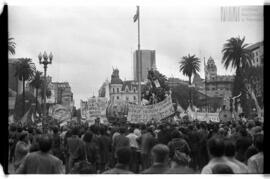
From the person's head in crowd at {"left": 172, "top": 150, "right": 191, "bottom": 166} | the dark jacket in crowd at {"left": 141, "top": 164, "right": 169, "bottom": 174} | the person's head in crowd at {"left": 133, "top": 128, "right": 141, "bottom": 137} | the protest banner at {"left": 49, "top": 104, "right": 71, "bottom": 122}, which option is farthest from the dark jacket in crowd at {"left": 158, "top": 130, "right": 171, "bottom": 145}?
the protest banner at {"left": 49, "top": 104, "right": 71, "bottom": 122}

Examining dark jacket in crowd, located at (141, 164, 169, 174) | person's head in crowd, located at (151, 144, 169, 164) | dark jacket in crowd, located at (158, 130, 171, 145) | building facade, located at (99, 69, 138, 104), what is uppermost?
building facade, located at (99, 69, 138, 104)

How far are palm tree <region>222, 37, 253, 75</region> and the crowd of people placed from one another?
26.6 m

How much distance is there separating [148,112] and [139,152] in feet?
25.7

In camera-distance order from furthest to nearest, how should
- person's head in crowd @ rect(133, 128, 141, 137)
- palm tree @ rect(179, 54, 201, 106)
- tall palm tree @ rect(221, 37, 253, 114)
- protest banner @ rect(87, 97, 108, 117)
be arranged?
palm tree @ rect(179, 54, 201, 106) → tall palm tree @ rect(221, 37, 253, 114) → protest banner @ rect(87, 97, 108, 117) → person's head in crowd @ rect(133, 128, 141, 137)

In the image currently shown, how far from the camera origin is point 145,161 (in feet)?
36.0

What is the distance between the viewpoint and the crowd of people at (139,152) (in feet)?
19.4

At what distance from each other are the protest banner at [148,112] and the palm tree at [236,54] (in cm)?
2020

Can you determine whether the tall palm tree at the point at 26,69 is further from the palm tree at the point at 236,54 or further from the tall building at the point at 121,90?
the tall building at the point at 121,90

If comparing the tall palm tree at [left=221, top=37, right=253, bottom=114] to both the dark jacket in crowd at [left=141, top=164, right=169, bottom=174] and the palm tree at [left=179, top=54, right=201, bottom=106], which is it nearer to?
the palm tree at [left=179, top=54, right=201, bottom=106]

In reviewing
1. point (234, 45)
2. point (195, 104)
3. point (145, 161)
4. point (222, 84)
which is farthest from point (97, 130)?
point (222, 84)

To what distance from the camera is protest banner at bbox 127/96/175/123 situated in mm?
18500

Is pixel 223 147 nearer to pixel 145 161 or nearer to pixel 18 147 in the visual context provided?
pixel 18 147

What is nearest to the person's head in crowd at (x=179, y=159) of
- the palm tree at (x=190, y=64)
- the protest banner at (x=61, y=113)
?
the protest banner at (x=61, y=113)
